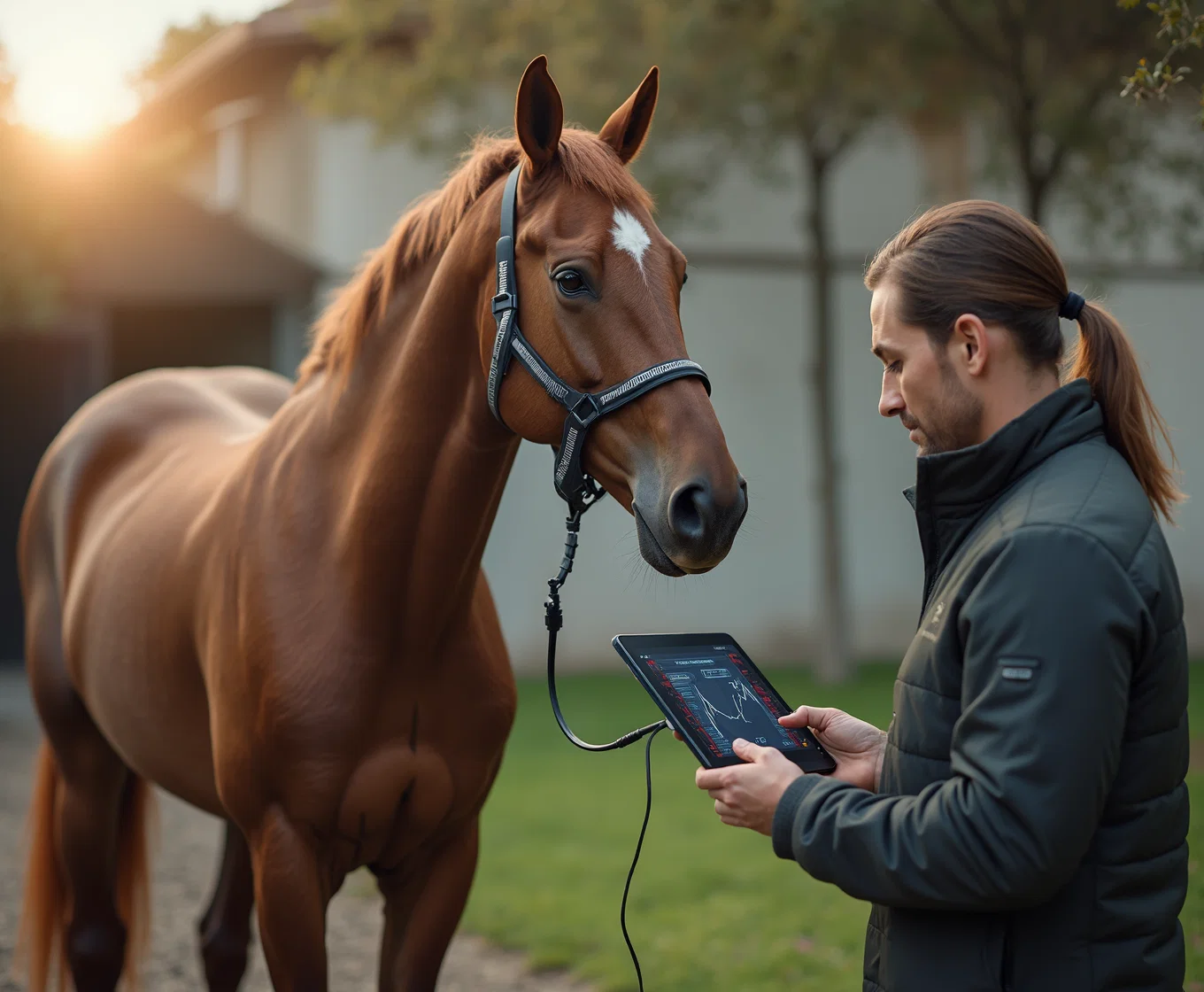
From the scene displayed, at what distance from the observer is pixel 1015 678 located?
1.17m

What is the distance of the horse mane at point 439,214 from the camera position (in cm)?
199

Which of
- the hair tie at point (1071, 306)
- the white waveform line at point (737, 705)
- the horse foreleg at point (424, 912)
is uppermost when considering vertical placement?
the hair tie at point (1071, 306)

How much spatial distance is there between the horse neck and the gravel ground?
2.13 metres

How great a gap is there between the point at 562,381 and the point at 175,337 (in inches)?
459

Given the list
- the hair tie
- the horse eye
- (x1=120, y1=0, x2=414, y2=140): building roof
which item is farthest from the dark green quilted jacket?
(x1=120, y1=0, x2=414, y2=140): building roof

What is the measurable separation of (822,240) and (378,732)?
8205mm

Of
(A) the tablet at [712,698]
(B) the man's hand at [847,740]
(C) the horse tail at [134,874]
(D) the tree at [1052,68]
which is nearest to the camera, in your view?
(A) the tablet at [712,698]

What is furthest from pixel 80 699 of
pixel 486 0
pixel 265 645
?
pixel 486 0

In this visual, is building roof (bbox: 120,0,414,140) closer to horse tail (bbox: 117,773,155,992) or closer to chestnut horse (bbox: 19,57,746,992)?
horse tail (bbox: 117,773,155,992)

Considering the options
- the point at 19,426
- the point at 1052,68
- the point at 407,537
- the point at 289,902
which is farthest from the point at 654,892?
the point at 19,426

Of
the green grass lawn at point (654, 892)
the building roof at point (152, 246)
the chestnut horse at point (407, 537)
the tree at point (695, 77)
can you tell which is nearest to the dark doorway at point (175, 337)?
the building roof at point (152, 246)

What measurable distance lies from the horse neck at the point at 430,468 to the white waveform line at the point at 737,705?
708 mm

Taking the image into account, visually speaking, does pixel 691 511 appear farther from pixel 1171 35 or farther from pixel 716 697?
pixel 1171 35

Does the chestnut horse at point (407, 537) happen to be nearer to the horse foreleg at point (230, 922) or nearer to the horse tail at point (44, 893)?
the horse foreleg at point (230, 922)
